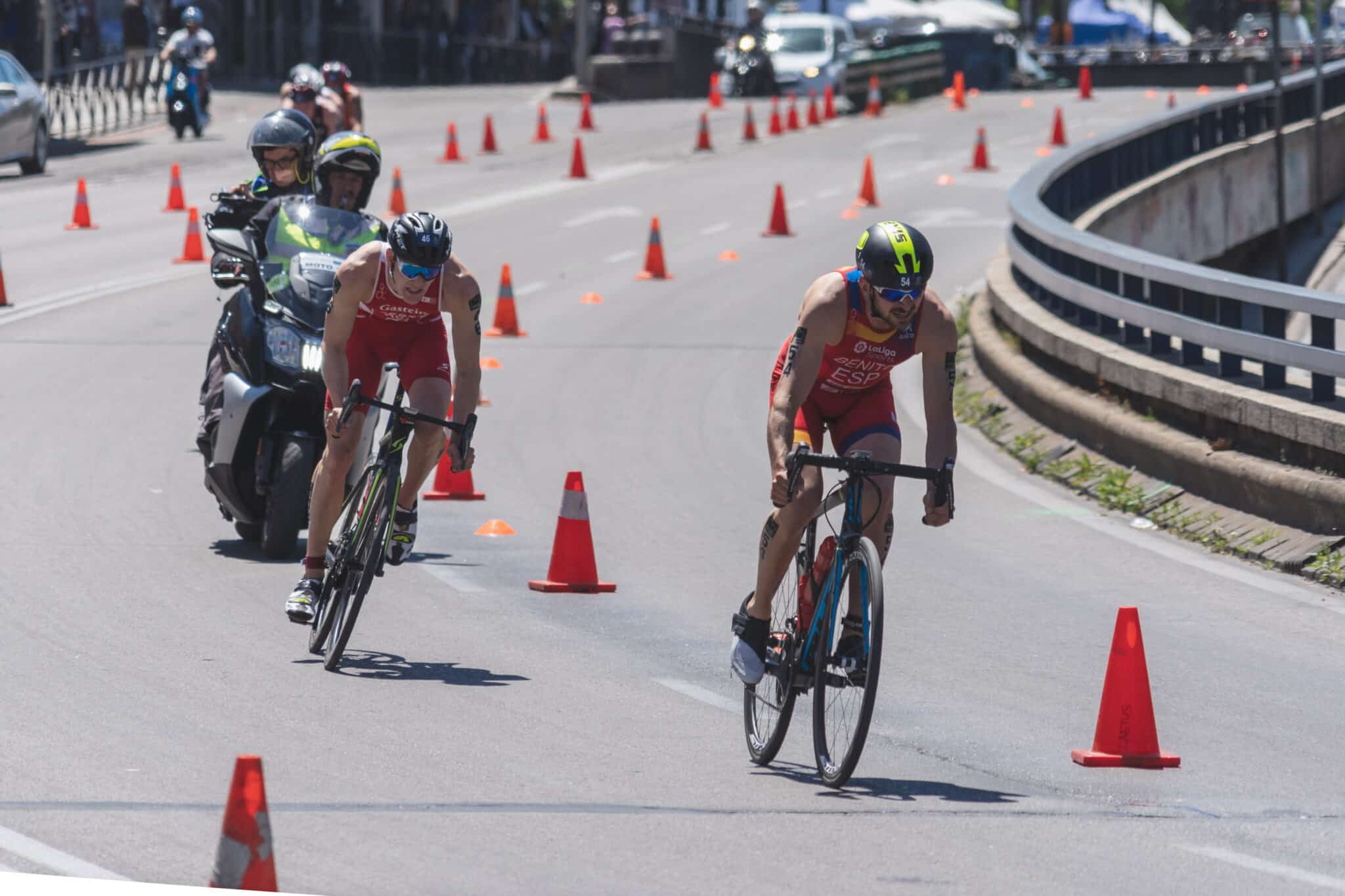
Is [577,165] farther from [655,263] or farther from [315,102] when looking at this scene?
[315,102]

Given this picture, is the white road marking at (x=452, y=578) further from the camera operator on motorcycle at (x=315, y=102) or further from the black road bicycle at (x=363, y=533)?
the camera operator on motorcycle at (x=315, y=102)

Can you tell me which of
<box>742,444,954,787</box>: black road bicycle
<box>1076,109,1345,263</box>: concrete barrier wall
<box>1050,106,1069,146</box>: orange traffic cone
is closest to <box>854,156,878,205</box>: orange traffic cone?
<box>1076,109,1345,263</box>: concrete barrier wall

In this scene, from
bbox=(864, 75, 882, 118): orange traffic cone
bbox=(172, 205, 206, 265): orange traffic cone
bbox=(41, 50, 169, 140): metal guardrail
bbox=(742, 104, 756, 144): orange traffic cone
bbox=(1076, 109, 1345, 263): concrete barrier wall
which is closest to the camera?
bbox=(172, 205, 206, 265): orange traffic cone

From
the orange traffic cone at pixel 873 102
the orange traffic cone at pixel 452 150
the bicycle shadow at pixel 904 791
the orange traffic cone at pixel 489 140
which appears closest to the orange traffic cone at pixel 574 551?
the bicycle shadow at pixel 904 791

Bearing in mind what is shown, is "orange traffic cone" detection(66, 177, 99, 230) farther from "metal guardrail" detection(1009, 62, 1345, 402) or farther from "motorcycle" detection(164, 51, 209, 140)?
"metal guardrail" detection(1009, 62, 1345, 402)

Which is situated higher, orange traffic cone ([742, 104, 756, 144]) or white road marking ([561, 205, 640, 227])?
orange traffic cone ([742, 104, 756, 144])

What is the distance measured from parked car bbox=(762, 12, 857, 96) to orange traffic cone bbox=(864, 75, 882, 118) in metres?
4.29

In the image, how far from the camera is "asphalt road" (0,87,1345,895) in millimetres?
6309

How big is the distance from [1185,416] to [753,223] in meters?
15.3

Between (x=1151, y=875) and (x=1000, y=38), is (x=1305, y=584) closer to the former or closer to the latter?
(x=1151, y=875)

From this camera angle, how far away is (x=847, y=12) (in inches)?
2987

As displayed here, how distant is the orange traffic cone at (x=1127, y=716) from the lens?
7551 millimetres

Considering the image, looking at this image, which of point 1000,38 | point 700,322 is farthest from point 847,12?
point 700,322

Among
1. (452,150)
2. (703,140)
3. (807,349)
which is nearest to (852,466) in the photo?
(807,349)
